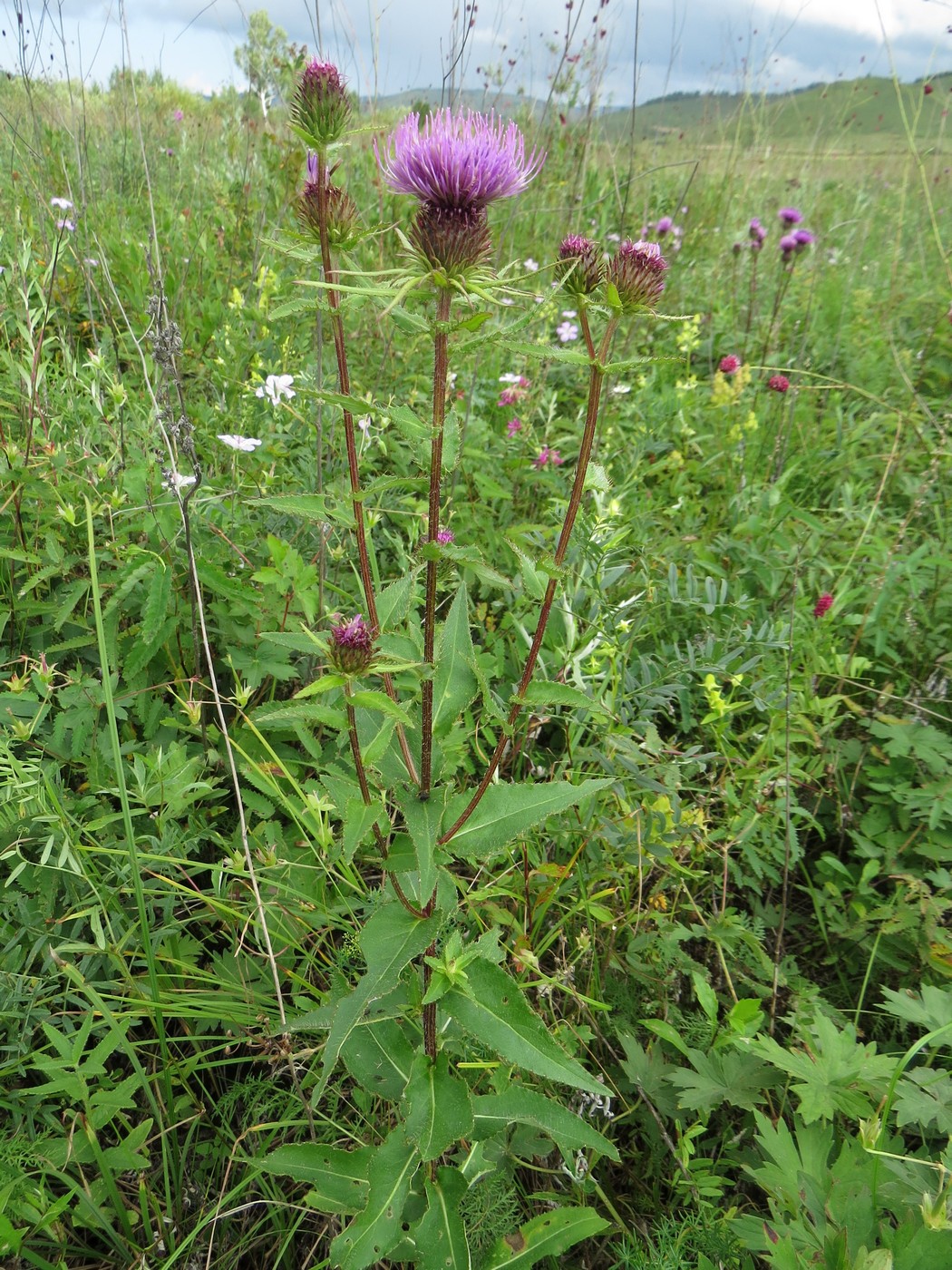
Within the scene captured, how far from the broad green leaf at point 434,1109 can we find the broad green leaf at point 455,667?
55 cm

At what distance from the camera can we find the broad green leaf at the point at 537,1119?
1.11 meters

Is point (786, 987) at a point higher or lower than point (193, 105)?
lower

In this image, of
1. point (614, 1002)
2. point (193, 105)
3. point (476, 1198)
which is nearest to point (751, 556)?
point (614, 1002)

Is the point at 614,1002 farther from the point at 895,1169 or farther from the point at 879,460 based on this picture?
the point at 879,460

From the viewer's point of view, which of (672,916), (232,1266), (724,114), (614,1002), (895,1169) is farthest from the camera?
(724,114)

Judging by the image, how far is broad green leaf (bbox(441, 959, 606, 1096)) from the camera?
104cm

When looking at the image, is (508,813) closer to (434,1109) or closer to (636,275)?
(434,1109)

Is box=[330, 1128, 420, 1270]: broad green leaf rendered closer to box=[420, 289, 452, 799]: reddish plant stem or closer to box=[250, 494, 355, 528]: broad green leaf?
box=[420, 289, 452, 799]: reddish plant stem

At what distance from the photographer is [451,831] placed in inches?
47.9

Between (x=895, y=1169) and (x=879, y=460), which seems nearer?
A: (x=895, y=1169)

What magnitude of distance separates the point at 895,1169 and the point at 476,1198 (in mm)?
701

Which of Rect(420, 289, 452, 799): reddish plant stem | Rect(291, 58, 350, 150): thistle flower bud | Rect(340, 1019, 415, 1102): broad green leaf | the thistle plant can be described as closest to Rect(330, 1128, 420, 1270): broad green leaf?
the thistle plant

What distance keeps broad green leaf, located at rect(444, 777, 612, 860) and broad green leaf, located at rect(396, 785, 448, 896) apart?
0.06 m

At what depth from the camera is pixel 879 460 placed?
3.13 meters
